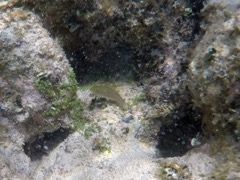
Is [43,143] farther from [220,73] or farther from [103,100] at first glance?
[220,73]

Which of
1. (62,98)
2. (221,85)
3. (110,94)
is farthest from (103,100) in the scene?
(221,85)

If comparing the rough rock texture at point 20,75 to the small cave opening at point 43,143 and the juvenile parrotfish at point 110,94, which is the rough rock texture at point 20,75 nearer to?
the small cave opening at point 43,143

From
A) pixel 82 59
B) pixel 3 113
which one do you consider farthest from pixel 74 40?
pixel 3 113

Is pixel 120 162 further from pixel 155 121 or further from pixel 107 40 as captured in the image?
pixel 107 40

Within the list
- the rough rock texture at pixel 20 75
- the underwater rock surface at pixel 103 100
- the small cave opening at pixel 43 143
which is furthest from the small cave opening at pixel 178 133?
the rough rock texture at pixel 20 75

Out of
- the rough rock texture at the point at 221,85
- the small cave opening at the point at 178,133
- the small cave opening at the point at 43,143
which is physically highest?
the rough rock texture at the point at 221,85

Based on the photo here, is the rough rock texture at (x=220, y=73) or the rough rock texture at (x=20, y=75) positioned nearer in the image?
the rough rock texture at (x=220, y=73)
